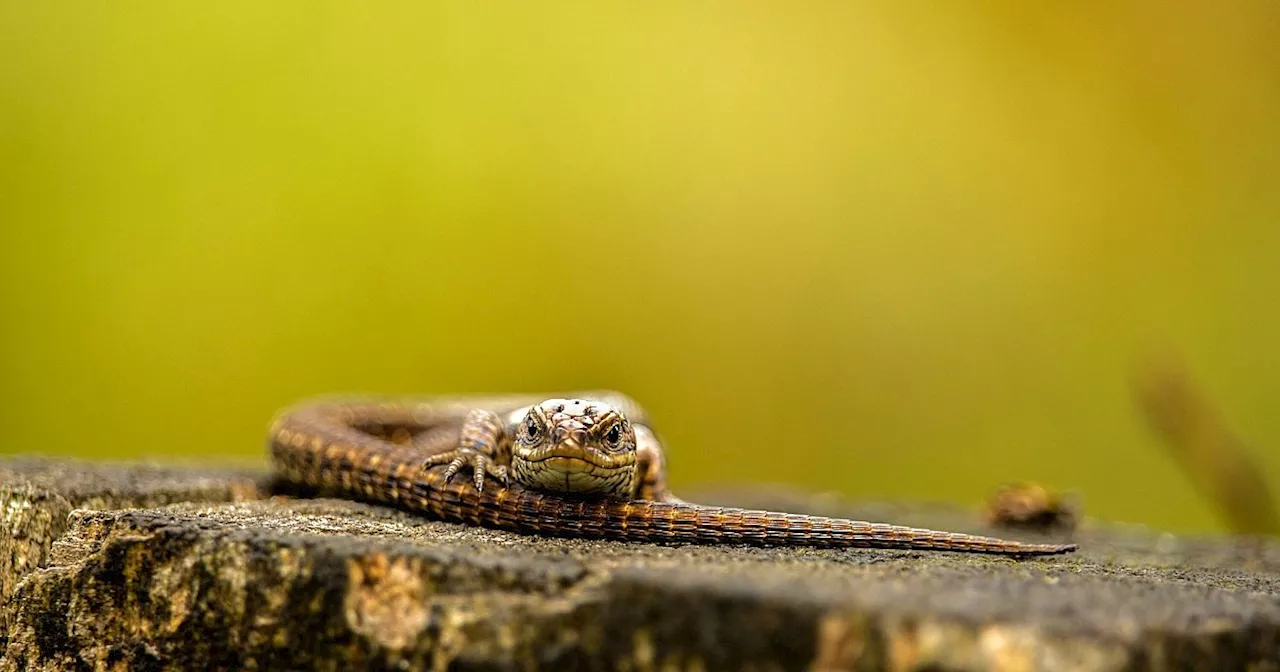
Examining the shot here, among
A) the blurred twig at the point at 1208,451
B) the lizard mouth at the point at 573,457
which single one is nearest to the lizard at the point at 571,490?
the lizard mouth at the point at 573,457

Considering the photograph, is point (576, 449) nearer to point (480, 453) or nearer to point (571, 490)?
point (571, 490)

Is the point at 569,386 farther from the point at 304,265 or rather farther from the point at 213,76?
the point at 213,76

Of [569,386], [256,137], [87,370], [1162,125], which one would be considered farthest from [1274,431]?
Result: [87,370]

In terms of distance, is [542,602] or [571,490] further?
[571,490]

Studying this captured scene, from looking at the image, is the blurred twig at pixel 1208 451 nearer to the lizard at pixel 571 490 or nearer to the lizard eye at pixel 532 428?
the lizard at pixel 571 490

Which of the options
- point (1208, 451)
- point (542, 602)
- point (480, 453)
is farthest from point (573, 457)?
point (1208, 451)

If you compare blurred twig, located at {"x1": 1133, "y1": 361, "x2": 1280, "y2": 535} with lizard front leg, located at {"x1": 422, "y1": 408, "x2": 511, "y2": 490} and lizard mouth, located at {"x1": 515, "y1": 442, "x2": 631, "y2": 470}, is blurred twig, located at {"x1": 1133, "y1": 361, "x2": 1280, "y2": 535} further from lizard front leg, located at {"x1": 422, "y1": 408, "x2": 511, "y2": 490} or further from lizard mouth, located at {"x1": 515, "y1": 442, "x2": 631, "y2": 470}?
lizard mouth, located at {"x1": 515, "y1": 442, "x2": 631, "y2": 470}
